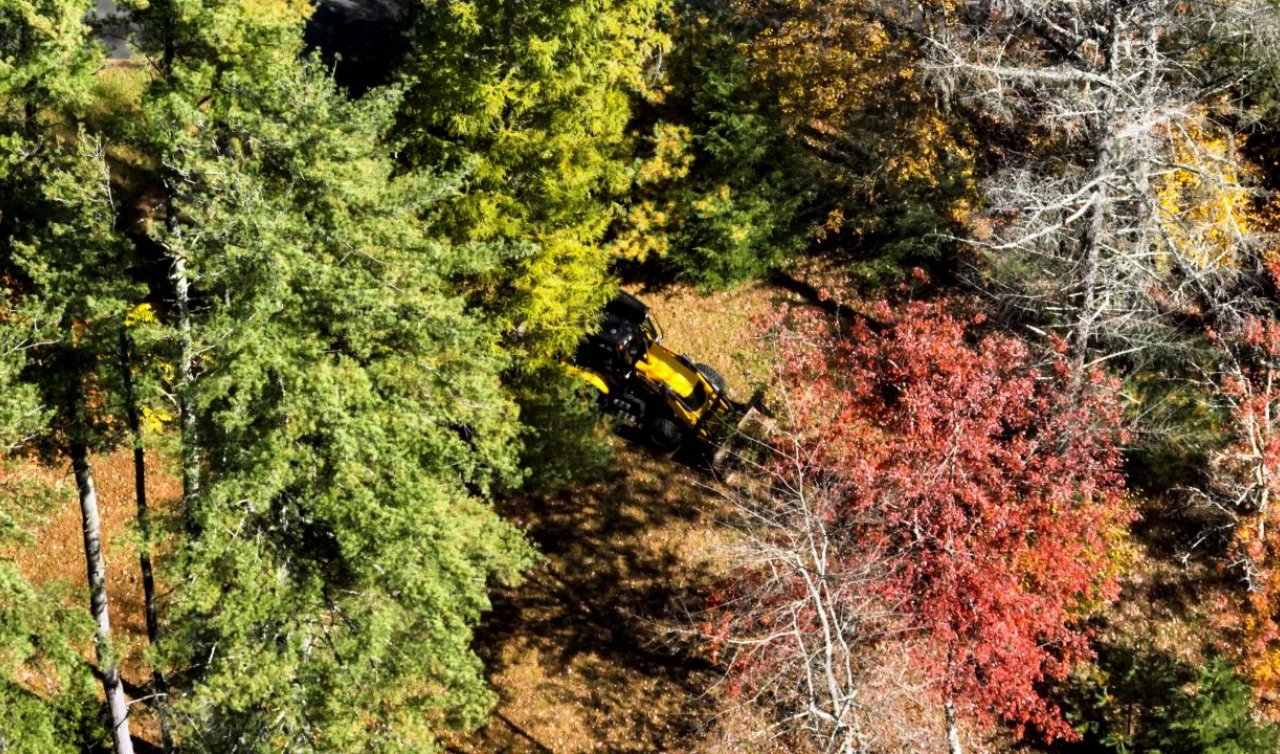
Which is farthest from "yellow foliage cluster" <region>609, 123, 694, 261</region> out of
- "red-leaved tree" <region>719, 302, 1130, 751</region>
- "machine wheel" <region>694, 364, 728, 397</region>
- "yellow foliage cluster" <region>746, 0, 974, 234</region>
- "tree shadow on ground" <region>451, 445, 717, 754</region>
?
"red-leaved tree" <region>719, 302, 1130, 751</region>

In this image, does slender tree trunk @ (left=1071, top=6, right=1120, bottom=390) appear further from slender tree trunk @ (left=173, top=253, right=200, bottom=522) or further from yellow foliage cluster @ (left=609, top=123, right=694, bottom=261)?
slender tree trunk @ (left=173, top=253, right=200, bottom=522)

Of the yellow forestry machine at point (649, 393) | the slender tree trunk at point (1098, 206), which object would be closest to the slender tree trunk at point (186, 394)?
the yellow forestry machine at point (649, 393)

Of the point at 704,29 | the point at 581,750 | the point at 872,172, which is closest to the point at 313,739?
the point at 581,750

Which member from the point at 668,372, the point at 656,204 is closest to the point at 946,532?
the point at 668,372

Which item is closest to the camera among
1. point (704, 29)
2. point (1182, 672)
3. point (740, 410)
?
point (1182, 672)

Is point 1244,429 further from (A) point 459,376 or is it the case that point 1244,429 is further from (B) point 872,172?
(A) point 459,376

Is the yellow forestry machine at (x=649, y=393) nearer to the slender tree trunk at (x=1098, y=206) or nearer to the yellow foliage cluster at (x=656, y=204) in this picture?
the yellow foliage cluster at (x=656, y=204)

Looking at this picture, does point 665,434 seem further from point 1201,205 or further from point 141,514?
point 141,514
